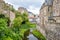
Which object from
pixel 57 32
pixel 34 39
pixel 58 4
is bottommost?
pixel 34 39

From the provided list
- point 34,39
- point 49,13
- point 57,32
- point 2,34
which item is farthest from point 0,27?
point 49,13

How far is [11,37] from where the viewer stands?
2252 cm

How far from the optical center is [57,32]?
26.3 m

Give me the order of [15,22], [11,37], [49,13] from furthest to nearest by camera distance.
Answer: [49,13]
[15,22]
[11,37]

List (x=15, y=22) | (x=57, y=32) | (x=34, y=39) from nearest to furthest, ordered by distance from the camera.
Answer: (x=57, y=32), (x=34, y=39), (x=15, y=22)

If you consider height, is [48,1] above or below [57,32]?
above

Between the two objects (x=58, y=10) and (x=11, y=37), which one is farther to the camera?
(x=58, y=10)

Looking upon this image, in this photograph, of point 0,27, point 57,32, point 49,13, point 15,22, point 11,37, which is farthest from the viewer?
point 49,13

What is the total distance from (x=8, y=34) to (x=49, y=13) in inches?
1403

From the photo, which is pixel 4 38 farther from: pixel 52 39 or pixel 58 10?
pixel 58 10

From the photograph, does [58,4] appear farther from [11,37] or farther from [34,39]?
[11,37]

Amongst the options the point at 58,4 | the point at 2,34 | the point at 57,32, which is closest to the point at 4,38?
the point at 2,34

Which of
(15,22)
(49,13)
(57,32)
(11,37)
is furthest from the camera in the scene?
(49,13)

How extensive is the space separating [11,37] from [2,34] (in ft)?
6.98
